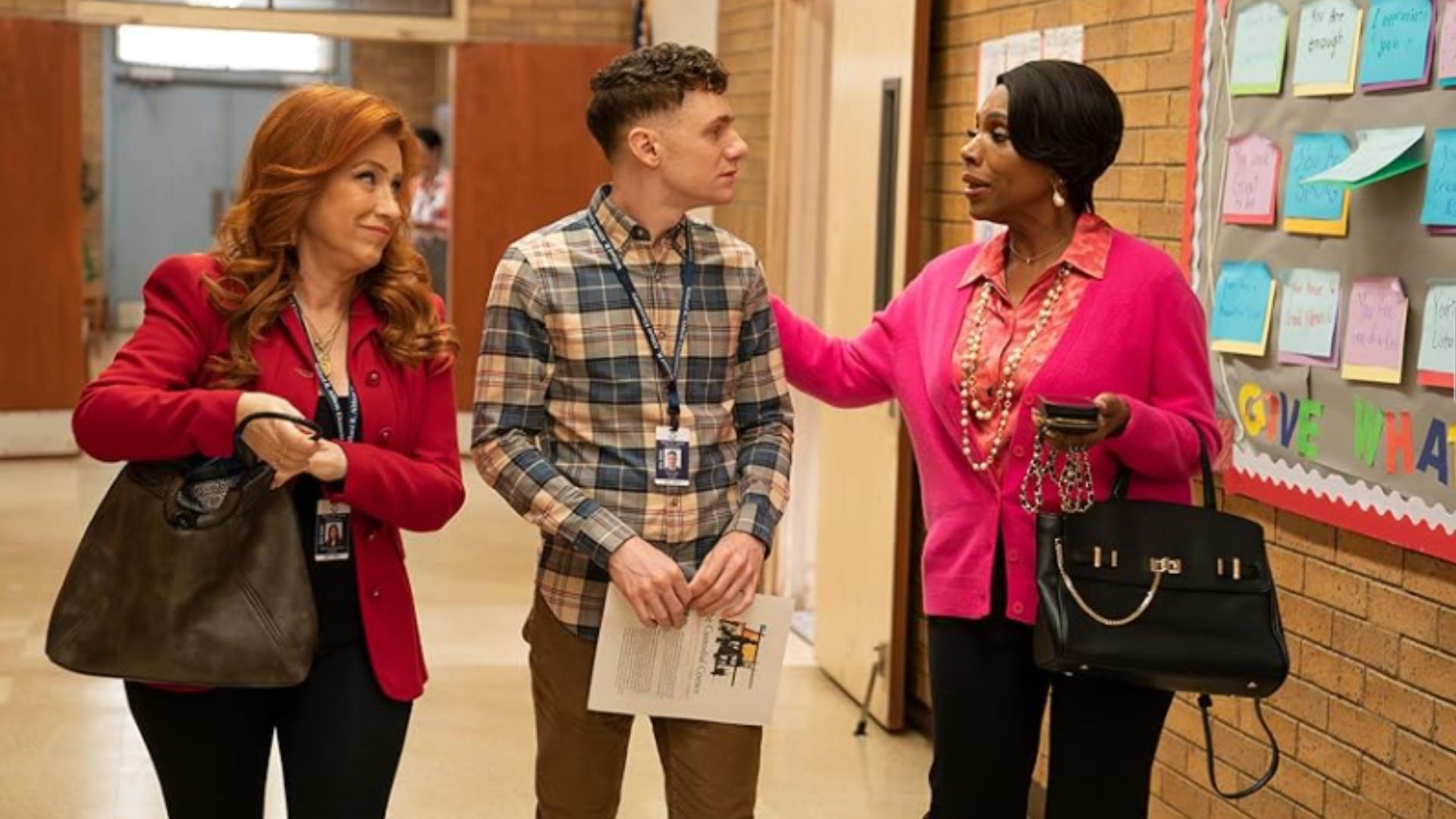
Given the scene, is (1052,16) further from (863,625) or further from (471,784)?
(471,784)

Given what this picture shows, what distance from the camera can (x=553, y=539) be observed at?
2889mm

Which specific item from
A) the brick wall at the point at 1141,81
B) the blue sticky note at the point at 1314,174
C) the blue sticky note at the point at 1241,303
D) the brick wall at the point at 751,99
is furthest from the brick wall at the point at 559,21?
the blue sticky note at the point at 1314,174

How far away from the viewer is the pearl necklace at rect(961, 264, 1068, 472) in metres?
2.88

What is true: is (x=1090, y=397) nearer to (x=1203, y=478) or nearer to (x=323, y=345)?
(x=1203, y=478)

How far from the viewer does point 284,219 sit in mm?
2672

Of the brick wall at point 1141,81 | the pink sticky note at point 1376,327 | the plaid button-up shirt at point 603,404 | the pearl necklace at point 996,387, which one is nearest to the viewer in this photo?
the plaid button-up shirt at point 603,404

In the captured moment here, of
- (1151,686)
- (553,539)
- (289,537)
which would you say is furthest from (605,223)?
(1151,686)

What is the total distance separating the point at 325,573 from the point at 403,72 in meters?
15.4

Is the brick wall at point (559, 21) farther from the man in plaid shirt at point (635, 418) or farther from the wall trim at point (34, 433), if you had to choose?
the man in plaid shirt at point (635, 418)

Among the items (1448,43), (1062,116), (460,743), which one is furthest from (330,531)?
(460,743)

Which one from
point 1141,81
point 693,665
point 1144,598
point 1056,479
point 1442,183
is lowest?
point 693,665

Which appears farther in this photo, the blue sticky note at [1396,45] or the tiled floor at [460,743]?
the tiled floor at [460,743]

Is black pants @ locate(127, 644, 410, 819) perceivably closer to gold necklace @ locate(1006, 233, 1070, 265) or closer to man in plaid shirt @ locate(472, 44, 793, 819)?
man in plaid shirt @ locate(472, 44, 793, 819)

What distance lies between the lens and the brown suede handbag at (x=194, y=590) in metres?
2.50
